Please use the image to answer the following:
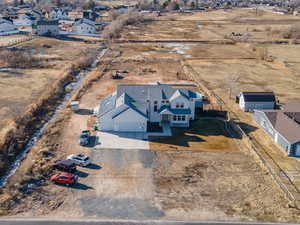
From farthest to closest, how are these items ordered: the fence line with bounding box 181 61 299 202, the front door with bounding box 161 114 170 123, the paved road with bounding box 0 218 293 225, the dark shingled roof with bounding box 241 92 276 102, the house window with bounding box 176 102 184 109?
1. the dark shingled roof with bounding box 241 92 276 102
2. the house window with bounding box 176 102 184 109
3. the front door with bounding box 161 114 170 123
4. the fence line with bounding box 181 61 299 202
5. the paved road with bounding box 0 218 293 225

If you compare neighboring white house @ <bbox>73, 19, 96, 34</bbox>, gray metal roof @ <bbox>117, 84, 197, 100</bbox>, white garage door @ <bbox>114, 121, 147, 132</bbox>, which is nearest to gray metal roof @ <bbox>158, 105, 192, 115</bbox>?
gray metal roof @ <bbox>117, 84, 197, 100</bbox>

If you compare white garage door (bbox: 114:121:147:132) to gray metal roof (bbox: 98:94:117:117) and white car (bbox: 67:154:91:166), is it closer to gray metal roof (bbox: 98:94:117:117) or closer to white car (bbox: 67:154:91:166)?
gray metal roof (bbox: 98:94:117:117)

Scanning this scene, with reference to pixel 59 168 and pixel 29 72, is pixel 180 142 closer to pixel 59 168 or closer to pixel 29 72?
pixel 59 168

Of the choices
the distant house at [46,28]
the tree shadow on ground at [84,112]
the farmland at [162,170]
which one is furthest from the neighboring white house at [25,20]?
the tree shadow on ground at [84,112]

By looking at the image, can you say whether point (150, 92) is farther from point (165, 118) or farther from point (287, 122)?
point (287, 122)

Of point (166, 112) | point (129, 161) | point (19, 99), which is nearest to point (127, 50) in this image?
point (19, 99)

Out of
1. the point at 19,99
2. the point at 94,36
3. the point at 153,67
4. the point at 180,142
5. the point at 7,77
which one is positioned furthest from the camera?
the point at 94,36
